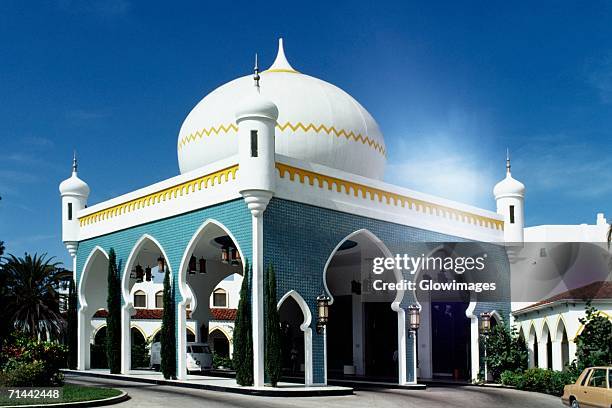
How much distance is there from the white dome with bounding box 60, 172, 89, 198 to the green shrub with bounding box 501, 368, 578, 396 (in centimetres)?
1772

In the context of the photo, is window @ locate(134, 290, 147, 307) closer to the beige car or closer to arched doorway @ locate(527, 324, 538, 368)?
arched doorway @ locate(527, 324, 538, 368)

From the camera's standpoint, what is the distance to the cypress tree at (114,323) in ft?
93.4

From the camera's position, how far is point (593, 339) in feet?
74.6

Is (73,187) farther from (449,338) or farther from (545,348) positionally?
(545,348)

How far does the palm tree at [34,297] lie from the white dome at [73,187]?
7.22 metres

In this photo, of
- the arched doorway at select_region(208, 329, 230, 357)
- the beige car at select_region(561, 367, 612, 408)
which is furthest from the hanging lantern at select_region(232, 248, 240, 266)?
the arched doorway at select_region(208, 329, 230, 357)

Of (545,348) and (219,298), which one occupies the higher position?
(219,298)

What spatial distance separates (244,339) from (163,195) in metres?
6.40

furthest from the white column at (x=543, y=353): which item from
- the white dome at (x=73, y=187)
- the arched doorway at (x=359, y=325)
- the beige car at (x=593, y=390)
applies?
the white dome at (x=73, y=187)

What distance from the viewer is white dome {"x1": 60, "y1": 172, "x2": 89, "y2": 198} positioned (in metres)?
32.5

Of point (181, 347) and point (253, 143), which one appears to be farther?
point (181, 347)

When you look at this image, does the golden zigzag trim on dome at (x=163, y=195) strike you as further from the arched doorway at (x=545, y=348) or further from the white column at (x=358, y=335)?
the arched doorway at (x=545, y=348)

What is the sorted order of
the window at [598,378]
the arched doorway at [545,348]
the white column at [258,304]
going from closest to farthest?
the window at [598,378], the white column at [258,304], the arched doorway at [545,348]

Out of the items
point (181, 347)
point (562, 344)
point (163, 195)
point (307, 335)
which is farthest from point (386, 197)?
point (181, 347)
